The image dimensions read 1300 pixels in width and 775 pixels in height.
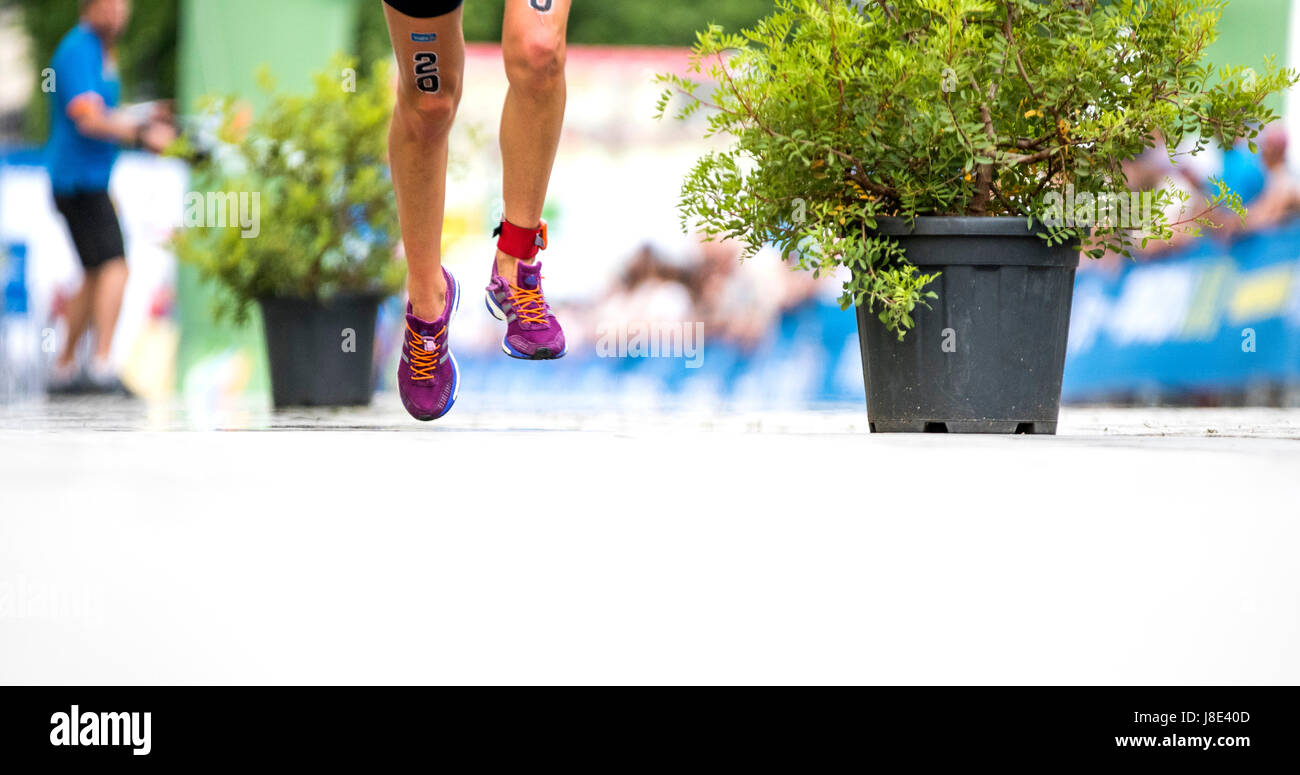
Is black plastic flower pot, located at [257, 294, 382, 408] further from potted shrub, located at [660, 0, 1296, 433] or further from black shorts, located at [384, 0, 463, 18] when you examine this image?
black shorts, located at [384, 0, 463, 18]

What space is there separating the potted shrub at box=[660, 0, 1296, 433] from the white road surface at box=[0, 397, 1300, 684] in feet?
4.23

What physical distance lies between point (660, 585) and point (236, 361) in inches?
274

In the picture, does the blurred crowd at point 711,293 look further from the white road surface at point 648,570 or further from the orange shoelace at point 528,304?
the white road surface at point 648,570

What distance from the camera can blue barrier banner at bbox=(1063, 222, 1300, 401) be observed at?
736 cm

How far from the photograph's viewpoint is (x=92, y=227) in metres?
7.66

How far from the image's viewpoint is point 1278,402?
7109 millimetres

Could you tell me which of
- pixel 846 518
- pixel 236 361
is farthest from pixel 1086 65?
pixel 236 361

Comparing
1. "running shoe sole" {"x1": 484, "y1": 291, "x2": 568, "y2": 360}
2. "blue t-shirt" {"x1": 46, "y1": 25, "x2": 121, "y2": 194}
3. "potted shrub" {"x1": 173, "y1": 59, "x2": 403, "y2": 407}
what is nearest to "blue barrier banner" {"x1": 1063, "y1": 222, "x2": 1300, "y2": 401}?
"potted shrub" {"x1": 173, "y1": 59, "x2": 403, "y2": 407}

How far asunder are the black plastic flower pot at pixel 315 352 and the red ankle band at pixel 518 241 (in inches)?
112
